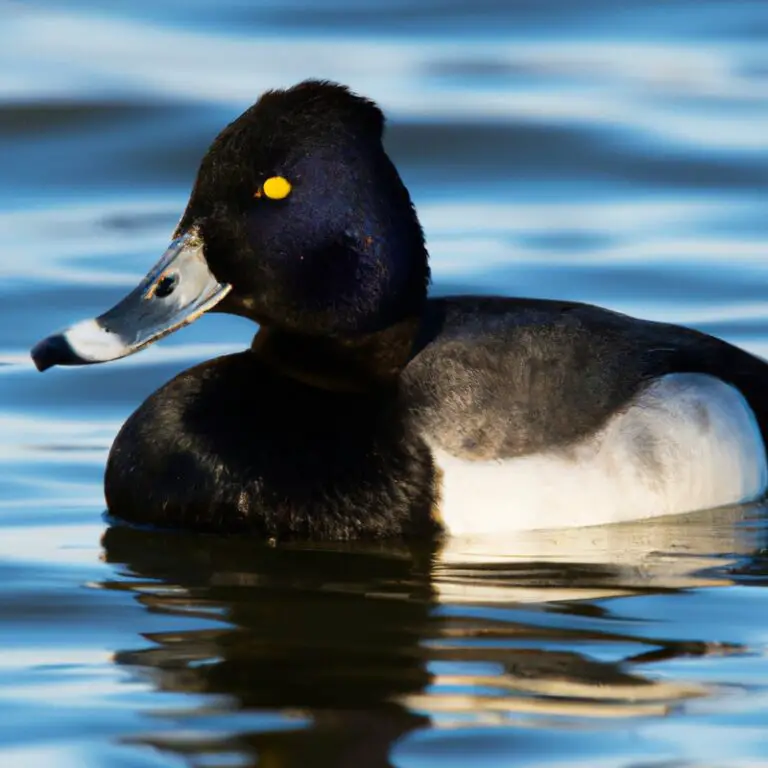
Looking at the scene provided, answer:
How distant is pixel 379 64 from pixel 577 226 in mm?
2121

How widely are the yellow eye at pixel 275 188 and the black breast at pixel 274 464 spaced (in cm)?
47

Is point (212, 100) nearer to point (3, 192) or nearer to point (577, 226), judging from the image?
point (3, 192)

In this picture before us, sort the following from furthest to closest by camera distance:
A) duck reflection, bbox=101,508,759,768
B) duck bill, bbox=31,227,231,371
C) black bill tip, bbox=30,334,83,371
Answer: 1. duck bill, bbox=31,227,231,371
2. black bill tip, bbox=30,334,83,371
3. duck reflection, bbox=101,508,759,768

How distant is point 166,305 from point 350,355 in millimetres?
469

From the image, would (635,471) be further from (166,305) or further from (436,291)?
(436,291)

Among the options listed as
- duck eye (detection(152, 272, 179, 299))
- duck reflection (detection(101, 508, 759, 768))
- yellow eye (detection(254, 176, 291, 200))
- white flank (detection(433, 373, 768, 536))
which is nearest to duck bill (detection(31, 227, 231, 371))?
duck eye (detection(152, 272, 179, 299))

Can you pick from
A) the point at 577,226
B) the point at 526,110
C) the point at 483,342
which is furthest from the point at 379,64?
the point at 483,342

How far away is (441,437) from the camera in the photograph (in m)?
5.71

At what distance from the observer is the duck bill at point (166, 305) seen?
227 inches

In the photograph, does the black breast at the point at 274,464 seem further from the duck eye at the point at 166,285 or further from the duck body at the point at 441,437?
the duck eye at the point at 166,285

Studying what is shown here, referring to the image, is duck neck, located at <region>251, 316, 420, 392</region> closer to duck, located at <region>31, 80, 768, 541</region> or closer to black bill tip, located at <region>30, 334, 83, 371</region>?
duck, located at <region>31, 80, 768, 541</region>

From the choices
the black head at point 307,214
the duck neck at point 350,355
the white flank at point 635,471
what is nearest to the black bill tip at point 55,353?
the black head at point 307,214

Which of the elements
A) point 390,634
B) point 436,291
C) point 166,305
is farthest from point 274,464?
point 436,291

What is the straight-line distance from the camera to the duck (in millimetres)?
5684
